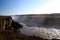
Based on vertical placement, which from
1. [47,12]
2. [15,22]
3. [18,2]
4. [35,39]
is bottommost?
[35,39]

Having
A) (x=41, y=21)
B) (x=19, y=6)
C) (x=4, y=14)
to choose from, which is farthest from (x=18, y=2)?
(x=41, y=21)

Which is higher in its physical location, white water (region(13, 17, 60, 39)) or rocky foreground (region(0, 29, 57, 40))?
white water (region(13, 17, 60, 39))

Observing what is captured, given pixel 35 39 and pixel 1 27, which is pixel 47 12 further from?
pixel 1 27

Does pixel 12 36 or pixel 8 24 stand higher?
pixel 8 24

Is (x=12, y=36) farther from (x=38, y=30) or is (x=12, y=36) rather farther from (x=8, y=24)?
(x=38, y=30)

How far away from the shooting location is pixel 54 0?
131cm

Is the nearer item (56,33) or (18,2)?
(56,33)

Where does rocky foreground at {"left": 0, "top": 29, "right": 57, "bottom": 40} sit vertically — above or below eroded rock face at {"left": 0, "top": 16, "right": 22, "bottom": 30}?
below

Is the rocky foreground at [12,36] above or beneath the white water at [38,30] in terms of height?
beneath

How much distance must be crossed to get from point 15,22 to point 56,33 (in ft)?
1.49

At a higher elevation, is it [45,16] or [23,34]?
[45,16]

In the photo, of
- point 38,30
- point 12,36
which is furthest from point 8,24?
point 38,30

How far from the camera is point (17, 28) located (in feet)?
4.47

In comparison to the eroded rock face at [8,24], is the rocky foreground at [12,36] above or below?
below
